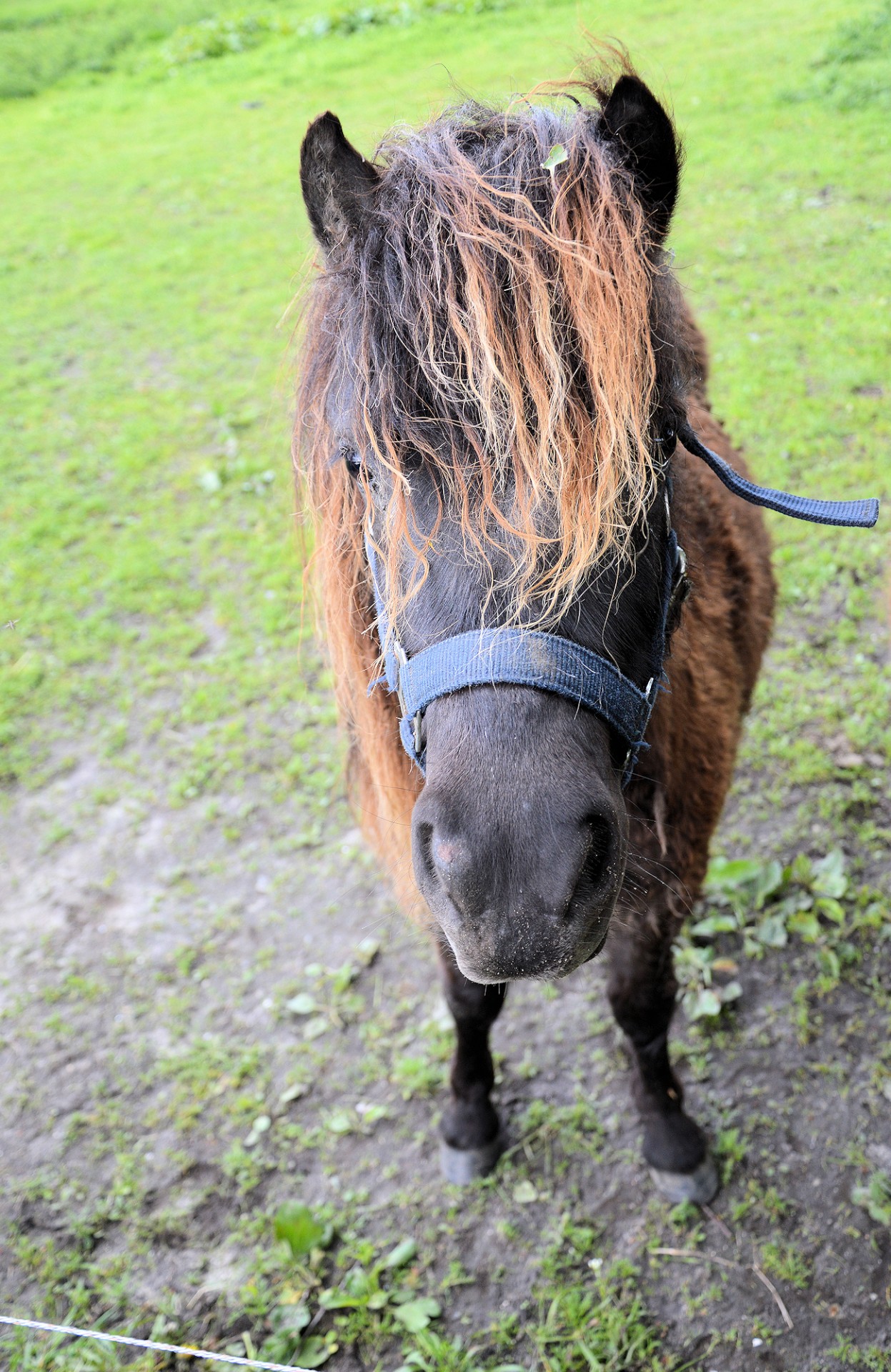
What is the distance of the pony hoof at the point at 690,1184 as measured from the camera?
2637 millimetres

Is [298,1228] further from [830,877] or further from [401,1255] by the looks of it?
[830,877]

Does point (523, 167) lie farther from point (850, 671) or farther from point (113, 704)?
point (113, 704)

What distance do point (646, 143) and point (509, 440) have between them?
0.70m

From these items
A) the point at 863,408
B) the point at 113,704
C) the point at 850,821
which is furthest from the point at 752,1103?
the point at 863,408

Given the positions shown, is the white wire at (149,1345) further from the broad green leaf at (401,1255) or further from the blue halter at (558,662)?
the blue halter at (558,662)

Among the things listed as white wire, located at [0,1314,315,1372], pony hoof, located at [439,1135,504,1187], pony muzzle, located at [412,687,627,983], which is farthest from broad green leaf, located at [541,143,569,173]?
pony hoof, located at [439,1135,504,1187]

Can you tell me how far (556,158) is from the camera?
5.17 feet

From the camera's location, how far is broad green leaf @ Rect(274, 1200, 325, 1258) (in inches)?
103

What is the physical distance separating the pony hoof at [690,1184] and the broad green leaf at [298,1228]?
1094 millimetres

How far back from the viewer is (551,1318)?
7.98 feet

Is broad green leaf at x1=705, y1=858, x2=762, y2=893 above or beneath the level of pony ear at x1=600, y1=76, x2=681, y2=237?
beneath

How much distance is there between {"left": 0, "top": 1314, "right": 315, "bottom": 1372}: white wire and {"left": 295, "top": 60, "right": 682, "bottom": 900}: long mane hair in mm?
1754

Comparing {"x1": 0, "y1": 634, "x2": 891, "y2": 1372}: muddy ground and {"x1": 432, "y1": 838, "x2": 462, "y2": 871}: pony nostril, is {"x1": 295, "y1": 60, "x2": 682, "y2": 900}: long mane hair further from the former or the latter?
{"x1": 0, "y1": 634, "x2": 891, "y2": 1372}: muddy ground

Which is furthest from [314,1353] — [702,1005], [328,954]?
[702,1005]
